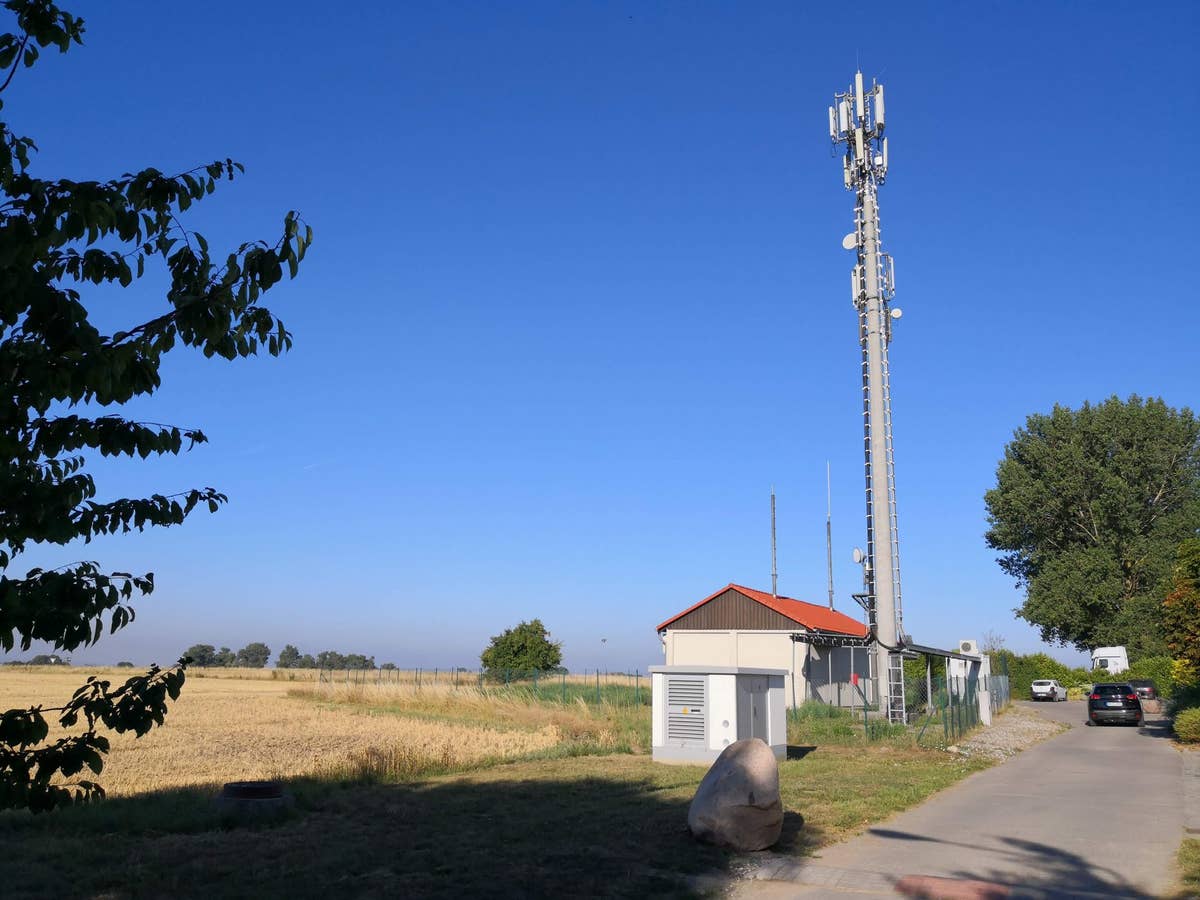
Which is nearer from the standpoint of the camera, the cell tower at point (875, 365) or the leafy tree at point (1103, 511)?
the cell tower at point (875, 365)

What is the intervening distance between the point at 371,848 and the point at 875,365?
25.5 metres

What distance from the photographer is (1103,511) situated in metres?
63.0

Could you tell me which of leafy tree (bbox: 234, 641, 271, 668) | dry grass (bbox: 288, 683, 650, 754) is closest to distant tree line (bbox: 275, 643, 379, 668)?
leafy tree (bbox: 234, 641, 271, 668)

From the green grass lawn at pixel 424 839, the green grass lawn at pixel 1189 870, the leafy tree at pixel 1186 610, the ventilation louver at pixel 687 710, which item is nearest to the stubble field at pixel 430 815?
the green grass lawn at pixel 424 839

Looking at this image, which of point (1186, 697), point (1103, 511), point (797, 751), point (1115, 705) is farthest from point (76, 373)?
point (1103, 511)

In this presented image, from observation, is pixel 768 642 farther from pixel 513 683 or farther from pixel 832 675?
pixel 513 683

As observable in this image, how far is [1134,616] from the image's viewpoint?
5975 cm

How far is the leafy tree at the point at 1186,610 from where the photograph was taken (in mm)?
29016

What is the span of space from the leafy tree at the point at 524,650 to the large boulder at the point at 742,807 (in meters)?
46.4

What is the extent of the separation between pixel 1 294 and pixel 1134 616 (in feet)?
218

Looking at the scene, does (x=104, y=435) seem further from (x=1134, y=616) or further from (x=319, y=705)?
(x=1134, y=616)

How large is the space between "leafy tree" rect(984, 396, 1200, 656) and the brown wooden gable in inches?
1233

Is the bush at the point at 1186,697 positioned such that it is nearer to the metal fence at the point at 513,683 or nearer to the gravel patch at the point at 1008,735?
the gravel patch at the point at 1008,735

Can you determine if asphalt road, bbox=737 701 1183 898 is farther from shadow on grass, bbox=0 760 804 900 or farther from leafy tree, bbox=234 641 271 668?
leafy tree, bbox=234 641 271 668
